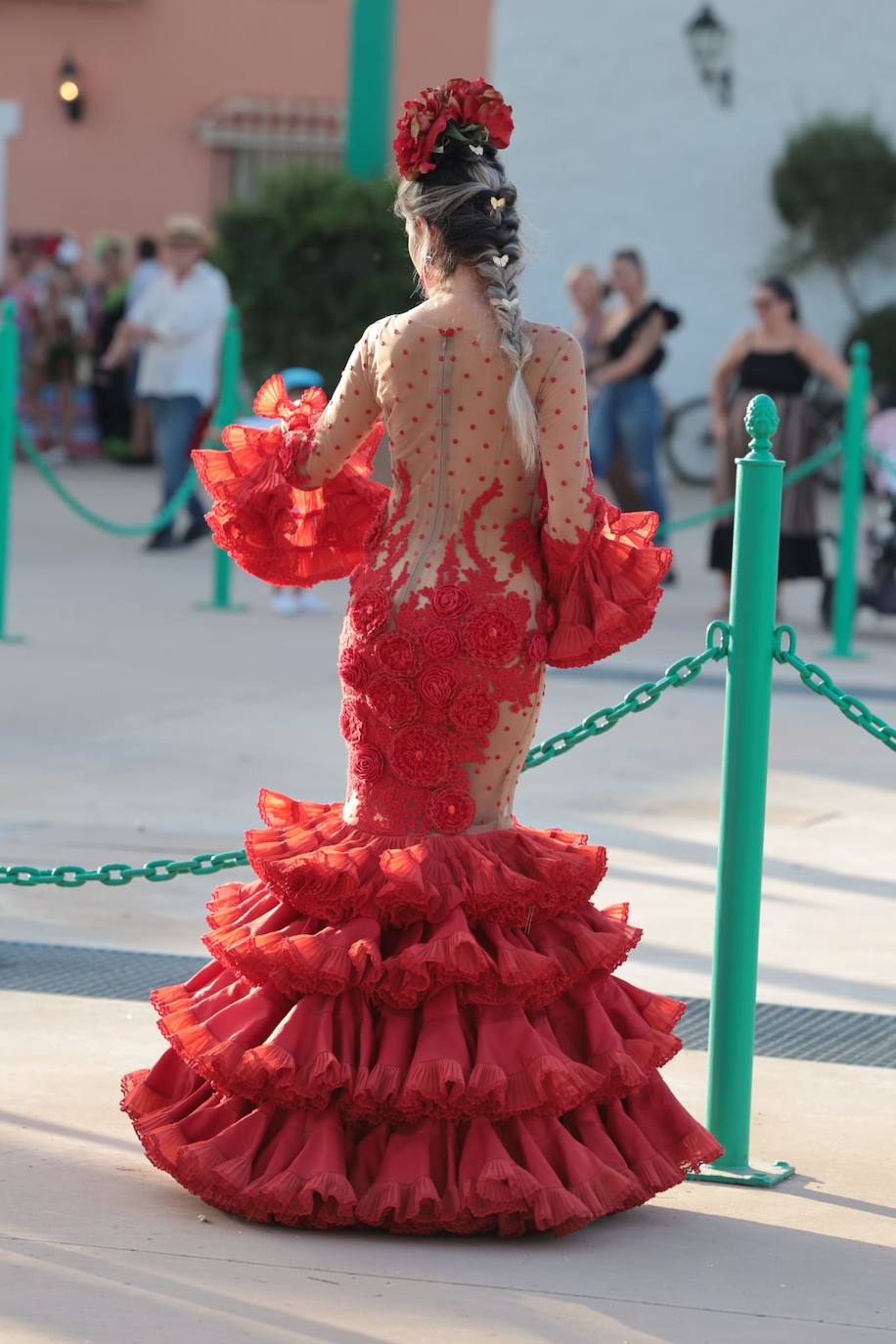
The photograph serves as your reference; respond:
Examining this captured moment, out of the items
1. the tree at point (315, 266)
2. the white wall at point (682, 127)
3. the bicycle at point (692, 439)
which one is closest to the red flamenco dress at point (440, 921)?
the tree at point (315, 266)

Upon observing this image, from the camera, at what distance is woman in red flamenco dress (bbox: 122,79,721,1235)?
356 cm

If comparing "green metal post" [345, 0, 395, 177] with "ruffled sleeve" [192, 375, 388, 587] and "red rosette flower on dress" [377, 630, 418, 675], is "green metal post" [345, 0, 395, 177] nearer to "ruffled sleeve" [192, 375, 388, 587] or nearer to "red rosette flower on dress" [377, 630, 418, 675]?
"ruffled sleeve" [192, 375, 388, 587]

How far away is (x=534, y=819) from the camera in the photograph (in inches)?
272

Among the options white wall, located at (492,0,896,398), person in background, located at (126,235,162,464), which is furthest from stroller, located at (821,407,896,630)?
white wall, located at (492,0,896,398)

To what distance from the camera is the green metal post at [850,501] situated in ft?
34.1

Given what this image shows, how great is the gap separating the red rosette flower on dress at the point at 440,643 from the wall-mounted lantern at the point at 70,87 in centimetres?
2222

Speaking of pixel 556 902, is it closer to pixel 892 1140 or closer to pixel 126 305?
pixel 892 1140

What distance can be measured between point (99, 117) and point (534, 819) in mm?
19616

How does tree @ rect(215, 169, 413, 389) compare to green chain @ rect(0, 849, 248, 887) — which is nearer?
green chain @ rect(0, 849, 248, 887)

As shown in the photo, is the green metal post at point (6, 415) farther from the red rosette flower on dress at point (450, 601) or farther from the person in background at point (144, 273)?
the person in background at point (144, 273)

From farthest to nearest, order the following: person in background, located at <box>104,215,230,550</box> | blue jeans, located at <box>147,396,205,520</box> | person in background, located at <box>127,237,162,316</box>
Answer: person in background, located at <box>127,237,162,316</box>, blue jeans, located at <box>147,396,205,520</box>, person in background, located at <box>104,215,230,550</box>

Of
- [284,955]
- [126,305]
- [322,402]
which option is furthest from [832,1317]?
[126,305]

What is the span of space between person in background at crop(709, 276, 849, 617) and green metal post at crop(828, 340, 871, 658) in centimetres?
19

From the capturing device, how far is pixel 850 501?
10.4 meters
